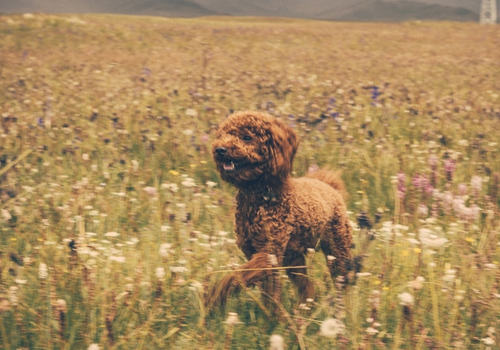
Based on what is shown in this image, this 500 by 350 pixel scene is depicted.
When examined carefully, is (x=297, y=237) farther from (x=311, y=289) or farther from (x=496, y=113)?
(x=496, y=113)

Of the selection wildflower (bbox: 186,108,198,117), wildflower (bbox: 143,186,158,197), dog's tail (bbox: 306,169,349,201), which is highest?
wildflower (bbox: 186,108,198,117)

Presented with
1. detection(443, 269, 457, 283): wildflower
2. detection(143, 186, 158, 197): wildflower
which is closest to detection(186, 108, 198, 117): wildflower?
detection(143, 186, 158, 197): wildflower

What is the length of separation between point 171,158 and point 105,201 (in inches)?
47.7

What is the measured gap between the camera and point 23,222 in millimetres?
3514

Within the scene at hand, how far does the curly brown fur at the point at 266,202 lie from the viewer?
259cm

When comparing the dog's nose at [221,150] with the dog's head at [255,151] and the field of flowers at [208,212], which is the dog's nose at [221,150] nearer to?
the dog's head at [255,151]

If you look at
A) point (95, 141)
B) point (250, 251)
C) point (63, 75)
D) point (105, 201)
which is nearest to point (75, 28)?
point (63, 75)

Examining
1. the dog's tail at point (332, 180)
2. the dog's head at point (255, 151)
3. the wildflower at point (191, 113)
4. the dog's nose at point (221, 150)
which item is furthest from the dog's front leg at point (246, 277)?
the wildflower at point (191, 113)

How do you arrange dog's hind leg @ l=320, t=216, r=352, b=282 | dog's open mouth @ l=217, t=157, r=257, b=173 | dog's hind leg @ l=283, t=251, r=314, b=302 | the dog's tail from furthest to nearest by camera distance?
1. the dog's tail
2. dog's hind leg @ l=320, t=216, r=352, b=282
3. dog's hind leg @ l=283, t=251, r=314, b=302
4. dog's open mouth @ l=217, t=157, r=257, b=173

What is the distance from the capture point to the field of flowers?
7.72 feet

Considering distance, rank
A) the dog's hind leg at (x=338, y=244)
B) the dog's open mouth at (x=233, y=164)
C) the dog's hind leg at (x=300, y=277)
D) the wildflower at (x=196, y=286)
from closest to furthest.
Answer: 1. the wildflower at (x=196, y=286)
2. the dog's open mouth at (x=233, y=164)
3. the dog's hind leg at (x=300, y=277)
4. the dog's hind leg at (x=338, y=244)

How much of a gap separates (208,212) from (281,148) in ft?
4.65

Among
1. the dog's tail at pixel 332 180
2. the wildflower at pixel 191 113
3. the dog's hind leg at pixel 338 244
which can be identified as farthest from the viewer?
the wildflower at pixel 191 113

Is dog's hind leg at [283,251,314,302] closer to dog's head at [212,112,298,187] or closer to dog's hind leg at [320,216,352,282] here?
dog's hind leg at [320,216,352,282]
